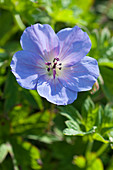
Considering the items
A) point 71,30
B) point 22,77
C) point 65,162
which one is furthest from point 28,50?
point 65,162

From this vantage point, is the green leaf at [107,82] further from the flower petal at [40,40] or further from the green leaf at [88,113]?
the flower petal at [40,40]

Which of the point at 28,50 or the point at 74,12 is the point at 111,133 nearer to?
the point at 28,50

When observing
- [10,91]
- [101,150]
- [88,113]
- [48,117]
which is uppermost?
[10,91]

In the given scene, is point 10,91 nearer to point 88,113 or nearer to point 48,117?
point 48,117

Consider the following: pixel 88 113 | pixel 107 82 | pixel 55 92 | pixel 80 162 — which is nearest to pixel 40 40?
pixel 55 92

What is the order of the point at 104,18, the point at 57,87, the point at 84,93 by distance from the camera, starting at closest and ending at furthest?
the point at 57,87
the point at 84,93
the point at 104,18

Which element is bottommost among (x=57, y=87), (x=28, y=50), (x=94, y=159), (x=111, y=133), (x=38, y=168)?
(x=94, y=159)

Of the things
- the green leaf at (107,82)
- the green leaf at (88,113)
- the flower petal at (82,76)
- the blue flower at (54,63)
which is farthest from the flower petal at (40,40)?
the green leaf at (107,82)
